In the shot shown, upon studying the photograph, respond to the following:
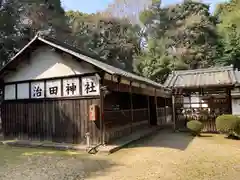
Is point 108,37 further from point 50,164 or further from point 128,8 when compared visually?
point 50,164

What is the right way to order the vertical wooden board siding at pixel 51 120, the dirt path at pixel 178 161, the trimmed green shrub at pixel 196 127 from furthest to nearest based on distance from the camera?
1. the trimmed green shrub at pixel 196 127
2. the vertical wooden board siding at pixel 51 120
3. the dirt path at pixel 178 161

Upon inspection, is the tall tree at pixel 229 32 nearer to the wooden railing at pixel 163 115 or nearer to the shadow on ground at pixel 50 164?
the wooden railing at pixel 163 115

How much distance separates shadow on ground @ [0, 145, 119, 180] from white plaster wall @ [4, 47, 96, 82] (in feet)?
11.8

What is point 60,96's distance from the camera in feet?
34.2

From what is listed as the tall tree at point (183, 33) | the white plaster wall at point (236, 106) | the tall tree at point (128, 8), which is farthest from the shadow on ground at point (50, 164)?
the tall tree at point (128, 8)

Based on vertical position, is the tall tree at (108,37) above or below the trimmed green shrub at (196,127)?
above

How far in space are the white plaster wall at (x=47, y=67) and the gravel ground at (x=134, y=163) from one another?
358 centimetres

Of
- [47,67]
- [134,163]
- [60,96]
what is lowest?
[134,163]

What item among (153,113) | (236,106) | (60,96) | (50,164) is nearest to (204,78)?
(153,113)

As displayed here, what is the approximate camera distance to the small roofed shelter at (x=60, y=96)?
957 cm

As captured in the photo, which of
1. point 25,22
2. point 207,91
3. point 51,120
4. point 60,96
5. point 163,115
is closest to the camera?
point 60,96

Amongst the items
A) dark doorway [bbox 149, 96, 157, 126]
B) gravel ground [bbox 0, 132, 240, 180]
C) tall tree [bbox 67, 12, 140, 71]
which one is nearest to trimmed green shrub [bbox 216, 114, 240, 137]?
gravel ground [bbox 0, 132, 240, 180]

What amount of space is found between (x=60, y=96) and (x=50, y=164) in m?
3.92

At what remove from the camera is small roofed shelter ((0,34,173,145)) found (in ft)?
31.4
